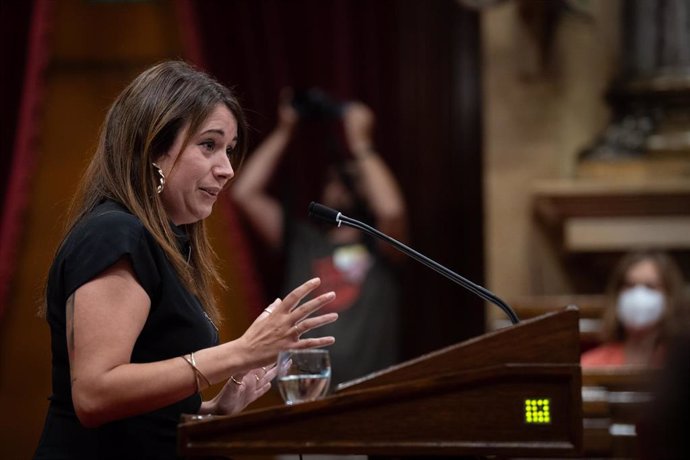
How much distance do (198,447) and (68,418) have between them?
243 millimetres

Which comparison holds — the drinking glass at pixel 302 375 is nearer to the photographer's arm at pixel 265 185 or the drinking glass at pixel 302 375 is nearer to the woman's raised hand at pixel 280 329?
the woman's raised hand at pixel 280 329

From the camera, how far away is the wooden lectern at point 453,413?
5.50 ft

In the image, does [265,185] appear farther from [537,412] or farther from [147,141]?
[537,412]

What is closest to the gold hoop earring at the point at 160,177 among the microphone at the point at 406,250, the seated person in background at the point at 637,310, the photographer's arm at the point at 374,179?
the microphone at the point at 406,250

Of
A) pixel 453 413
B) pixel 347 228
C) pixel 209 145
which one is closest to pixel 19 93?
pixel 347 228

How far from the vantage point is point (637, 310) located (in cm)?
455

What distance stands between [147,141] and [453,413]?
648 millimetres

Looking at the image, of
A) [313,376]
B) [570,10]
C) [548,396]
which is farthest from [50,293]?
[570,10]

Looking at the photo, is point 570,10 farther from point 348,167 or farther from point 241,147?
point 241,147

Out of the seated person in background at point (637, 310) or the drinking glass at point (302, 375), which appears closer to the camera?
the drinking glass at point (302, 375)

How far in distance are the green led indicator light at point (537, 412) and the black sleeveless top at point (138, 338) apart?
0.52 m

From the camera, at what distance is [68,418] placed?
1.78 meters

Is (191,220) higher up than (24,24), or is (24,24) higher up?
(24,24)

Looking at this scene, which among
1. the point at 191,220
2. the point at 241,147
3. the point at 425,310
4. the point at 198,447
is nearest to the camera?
the point at 198,447
